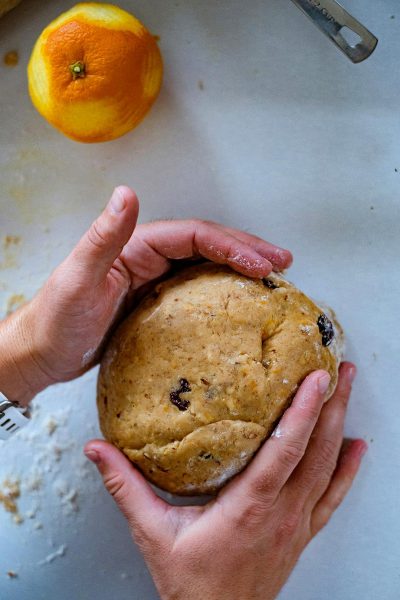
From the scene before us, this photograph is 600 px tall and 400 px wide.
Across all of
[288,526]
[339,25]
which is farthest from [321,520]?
[339,25]

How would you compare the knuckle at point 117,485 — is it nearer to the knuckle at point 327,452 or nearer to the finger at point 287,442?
the finger at point 287,442

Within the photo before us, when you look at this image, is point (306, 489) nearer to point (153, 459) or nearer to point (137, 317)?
point (153, 459)

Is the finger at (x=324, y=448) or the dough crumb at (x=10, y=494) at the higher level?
the finger at (x=324, y=448)

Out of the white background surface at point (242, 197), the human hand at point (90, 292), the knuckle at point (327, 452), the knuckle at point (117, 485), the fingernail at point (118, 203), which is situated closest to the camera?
the fingernail at point (118, 203)

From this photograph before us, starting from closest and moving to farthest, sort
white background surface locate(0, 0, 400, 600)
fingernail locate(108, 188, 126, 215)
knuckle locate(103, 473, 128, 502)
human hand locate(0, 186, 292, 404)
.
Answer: fingernail locate(108, 188, 126, 215)
human hand locate(0, 186, 292, 404)
knuckle locate(103, 473, 128, 502)
white background surface locate(0, 0, 400, 600)

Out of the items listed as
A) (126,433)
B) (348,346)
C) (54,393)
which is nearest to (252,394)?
(126,433)

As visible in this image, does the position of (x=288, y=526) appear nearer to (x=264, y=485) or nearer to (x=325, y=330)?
(x=264, y=485)

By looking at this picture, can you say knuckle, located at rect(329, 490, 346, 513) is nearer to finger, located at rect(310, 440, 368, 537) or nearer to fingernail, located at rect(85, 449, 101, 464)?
finger, located at rect(310, 440, 368, 537)

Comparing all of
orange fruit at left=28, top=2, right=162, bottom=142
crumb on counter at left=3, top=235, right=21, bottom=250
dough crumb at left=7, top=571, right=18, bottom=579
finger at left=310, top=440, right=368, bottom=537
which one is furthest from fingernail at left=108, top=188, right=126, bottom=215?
dough crumb at left=7, top=571, right=18, bottom=579

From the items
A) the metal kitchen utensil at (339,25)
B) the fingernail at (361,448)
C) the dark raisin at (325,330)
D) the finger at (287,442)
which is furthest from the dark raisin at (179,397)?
the metal kitchen utensil at (339,25)
